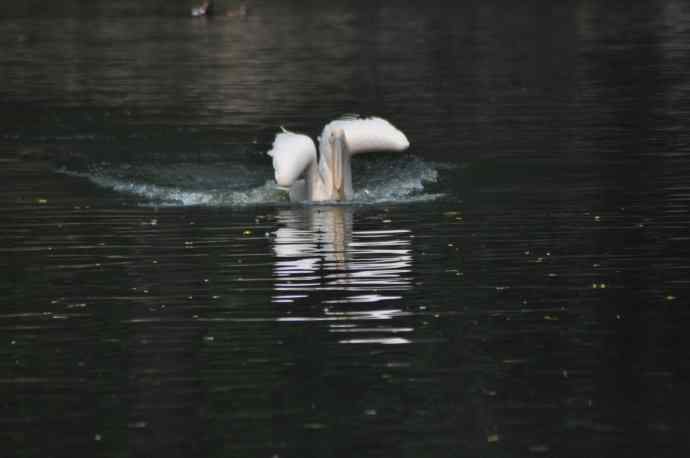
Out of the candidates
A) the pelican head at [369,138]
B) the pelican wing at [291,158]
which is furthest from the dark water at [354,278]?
the pelican head at [369,138]

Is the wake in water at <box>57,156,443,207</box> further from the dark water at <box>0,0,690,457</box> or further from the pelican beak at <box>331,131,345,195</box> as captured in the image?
the pelican beak at <box>331,131,345,195</box>

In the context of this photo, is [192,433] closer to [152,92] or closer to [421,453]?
[421,453]

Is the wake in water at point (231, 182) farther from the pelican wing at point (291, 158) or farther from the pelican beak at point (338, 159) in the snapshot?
the pelican wing at point (291, 158)

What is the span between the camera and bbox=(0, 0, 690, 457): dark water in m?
11.9

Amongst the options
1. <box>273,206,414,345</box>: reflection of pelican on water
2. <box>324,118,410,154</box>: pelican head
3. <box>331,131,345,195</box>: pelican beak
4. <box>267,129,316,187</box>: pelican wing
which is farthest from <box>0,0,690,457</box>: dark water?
<box>324,118,410,154</box>: pelican head

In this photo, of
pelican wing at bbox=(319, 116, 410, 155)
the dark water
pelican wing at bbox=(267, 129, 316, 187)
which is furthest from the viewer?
pelican wing at bbox=(319, 116, 410, 155)

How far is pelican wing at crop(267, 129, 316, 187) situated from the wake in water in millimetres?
978

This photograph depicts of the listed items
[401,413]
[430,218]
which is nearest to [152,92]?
[430,218]

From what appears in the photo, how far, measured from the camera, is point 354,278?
56.7 ft

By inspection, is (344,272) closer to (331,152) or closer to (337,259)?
(337,259)

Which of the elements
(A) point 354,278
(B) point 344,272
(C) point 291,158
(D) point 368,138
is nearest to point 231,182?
(D) point 368,138

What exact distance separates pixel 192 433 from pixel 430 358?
260 cm

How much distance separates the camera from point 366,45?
196 ft

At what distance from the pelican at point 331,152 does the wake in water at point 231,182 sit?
1.01 feet
